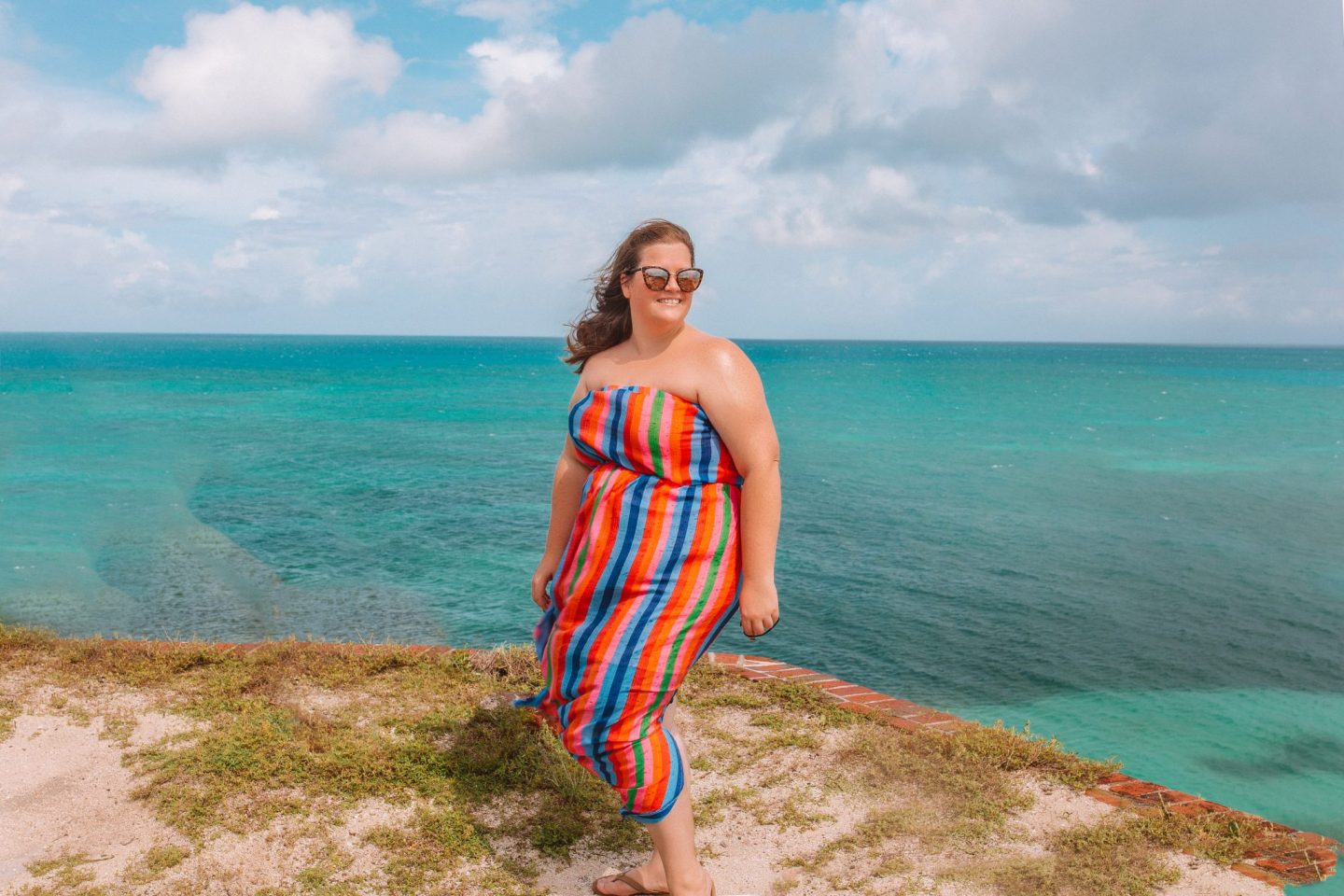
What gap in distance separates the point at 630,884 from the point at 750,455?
161 cm

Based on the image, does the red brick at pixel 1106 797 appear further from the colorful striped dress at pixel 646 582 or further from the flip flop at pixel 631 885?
the colorful striped dress at pixel 646 582

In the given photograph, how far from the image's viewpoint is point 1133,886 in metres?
3.36

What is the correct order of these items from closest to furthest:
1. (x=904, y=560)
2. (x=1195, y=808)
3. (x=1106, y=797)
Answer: (x=1195, y=808)
(x=1106, y=797)
(x=904, y=560)

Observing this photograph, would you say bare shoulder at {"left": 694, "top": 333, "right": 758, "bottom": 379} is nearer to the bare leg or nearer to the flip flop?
the bare leg

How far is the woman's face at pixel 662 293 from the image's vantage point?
295cm

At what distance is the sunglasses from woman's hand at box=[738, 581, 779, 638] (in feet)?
3.09

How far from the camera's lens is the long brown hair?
3.04 meters

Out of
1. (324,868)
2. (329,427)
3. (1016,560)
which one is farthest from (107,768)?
(329,427)

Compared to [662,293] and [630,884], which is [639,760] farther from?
[662,293]

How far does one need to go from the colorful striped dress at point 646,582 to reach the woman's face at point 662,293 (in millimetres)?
240

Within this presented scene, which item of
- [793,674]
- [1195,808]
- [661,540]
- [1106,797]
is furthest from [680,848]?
[793,674]

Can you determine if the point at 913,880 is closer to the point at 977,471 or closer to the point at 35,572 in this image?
the point at 35,572

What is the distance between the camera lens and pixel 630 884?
3.33 metres

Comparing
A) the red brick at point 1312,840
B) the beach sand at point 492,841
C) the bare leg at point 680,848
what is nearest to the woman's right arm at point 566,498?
the bare leg at point 680,848
